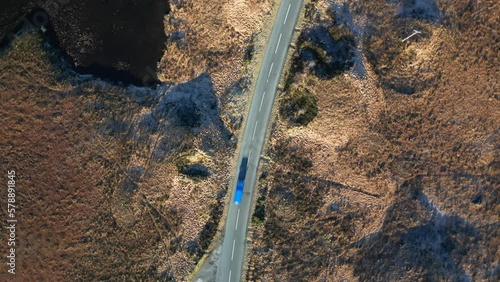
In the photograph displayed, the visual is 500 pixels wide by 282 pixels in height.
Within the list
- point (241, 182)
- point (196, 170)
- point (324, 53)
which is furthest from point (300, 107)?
point (196, 170)

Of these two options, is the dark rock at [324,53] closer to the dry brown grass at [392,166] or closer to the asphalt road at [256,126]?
the dry brown grass at [392,166]

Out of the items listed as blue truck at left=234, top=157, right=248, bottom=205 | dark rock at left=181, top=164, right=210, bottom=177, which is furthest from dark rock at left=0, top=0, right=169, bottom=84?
blue truck at left=234, top=157, right=248, bottom=205

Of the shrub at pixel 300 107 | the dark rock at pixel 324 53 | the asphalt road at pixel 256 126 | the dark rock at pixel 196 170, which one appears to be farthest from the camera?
the asphalt road at pixel 256 126

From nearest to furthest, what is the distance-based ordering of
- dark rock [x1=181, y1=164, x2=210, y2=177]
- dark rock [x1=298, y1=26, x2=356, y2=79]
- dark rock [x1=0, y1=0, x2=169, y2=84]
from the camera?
dark rock [x1=298, y1=26, x2=356, y2=79], dark rock [x1=181, y1=164, x2=210, y2=177], dark rock [x1=0, y1=0, x2=169, y2=84]

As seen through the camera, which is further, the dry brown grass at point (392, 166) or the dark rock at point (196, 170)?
the dark rock at point (196, 170)

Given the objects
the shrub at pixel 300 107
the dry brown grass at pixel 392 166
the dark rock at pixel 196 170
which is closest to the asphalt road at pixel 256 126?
the shrub at pixel 300 107

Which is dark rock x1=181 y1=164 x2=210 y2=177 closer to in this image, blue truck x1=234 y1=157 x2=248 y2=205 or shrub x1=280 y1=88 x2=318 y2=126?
blue truck x1=234 y1=157 x2=248 y2=205
